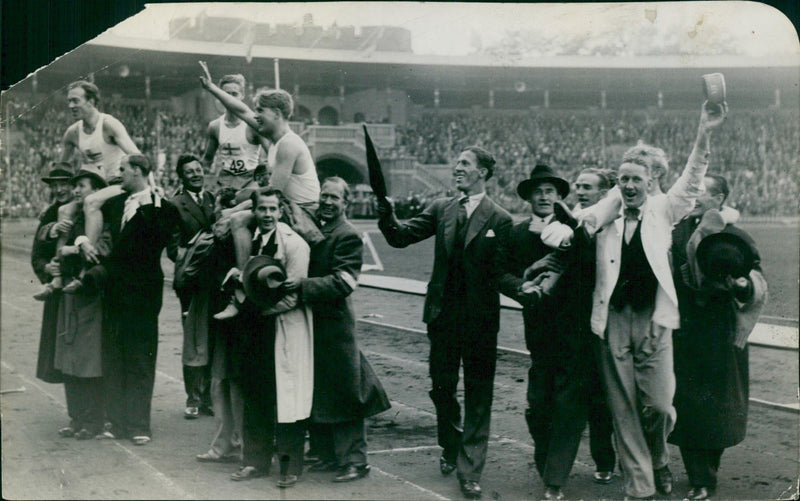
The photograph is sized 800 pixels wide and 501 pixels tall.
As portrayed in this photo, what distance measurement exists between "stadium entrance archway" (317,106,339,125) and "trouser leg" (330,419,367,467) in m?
2.43

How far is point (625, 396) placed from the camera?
14.0 ft

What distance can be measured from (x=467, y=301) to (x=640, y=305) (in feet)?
3.07

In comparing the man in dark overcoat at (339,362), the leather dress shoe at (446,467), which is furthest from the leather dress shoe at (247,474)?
the leather dress shoe at (446,467)

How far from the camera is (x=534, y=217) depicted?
444cm

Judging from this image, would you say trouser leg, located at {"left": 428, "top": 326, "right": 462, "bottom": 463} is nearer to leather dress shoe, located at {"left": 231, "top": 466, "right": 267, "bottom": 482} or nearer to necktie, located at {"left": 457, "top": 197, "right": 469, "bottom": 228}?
necktie, located at {"left": 457, "top": 197, "right": 469, "bottom": 228}

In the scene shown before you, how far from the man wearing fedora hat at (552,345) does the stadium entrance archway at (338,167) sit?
1.39 m

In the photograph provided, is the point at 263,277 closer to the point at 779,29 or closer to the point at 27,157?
the point at 27,157

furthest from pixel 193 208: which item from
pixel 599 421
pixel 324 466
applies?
pixel 599 421

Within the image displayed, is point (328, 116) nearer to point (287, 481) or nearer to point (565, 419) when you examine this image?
point (287, 481)

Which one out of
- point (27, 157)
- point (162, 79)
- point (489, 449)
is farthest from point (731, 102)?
point (27, 157)

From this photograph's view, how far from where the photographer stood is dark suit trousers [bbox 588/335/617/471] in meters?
4.33

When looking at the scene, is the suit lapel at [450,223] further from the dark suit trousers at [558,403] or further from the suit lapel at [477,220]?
the dark suit trousers at [558,403]

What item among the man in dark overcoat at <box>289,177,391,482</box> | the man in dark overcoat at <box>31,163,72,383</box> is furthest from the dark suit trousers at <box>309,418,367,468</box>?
the man in dark overcoat at <box>31,163,72,383</box>

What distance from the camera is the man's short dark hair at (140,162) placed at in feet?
15.8
